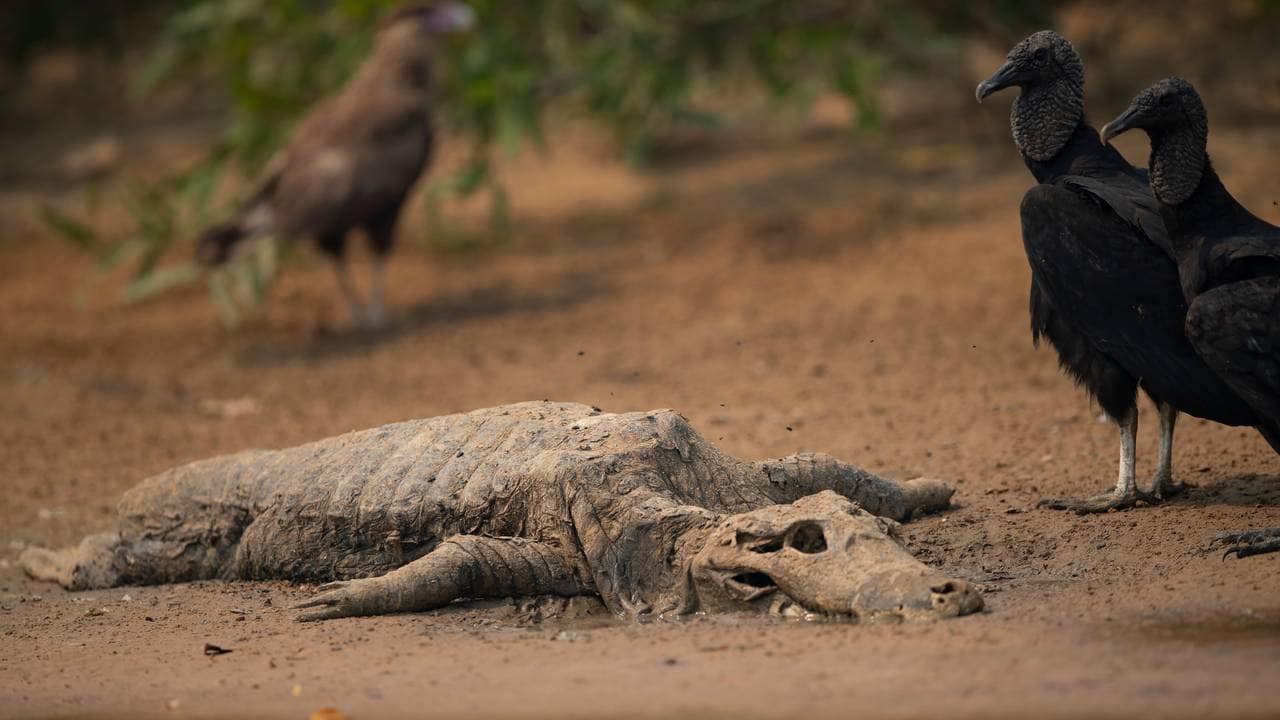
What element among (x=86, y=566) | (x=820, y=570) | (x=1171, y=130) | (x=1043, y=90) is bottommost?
(x=86, y=566)

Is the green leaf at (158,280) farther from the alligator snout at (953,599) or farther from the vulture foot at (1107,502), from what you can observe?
the alligator snout at (953,599)

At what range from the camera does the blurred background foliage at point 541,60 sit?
11.4 metres

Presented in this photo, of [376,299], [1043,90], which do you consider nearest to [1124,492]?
[1043,90]

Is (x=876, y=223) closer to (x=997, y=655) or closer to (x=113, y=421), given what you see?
(x=113, y=421)

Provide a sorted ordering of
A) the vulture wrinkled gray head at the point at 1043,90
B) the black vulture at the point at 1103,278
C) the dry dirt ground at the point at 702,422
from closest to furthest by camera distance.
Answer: the dry dirt ground at the point at 702,422
the black vulture at the point at 1103,278
the vulture wrinkled gray head at the point at 1043,90

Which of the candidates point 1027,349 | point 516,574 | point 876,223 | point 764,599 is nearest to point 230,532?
point 516,574

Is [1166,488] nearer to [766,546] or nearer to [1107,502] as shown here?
[1107,502]

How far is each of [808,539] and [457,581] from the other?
43.9 inches

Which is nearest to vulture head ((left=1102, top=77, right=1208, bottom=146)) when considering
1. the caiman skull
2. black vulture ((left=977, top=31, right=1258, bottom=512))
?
black vulture ((left=977, top=31, right=1258, bottom=512))

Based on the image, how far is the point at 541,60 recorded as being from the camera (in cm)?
1221

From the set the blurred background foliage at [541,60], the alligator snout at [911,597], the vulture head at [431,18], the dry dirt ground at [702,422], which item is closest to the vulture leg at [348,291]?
the dry dirt ground at [702,422]

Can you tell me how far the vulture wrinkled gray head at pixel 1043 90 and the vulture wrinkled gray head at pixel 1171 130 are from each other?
0.48 metres

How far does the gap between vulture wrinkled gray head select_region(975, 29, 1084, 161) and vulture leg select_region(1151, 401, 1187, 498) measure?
1.02 metres

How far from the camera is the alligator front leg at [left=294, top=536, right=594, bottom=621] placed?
15.7 ft
